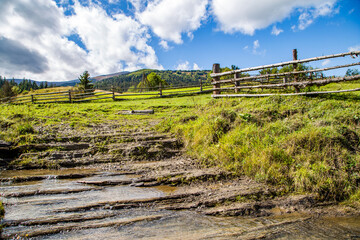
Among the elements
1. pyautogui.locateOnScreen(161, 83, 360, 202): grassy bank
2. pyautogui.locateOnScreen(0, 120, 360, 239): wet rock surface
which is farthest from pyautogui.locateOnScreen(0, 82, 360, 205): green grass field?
pyautogui.locateOnScreen(0, 120, 360, 239): wet rock surface

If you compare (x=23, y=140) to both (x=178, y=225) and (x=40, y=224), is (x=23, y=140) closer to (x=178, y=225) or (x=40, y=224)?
(x=40, y=224)

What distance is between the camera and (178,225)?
10.6ft

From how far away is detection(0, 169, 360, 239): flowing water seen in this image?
118 inches

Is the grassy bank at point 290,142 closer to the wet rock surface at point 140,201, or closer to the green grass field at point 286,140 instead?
the green grass field at point 286,140

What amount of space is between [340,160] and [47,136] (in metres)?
8.79

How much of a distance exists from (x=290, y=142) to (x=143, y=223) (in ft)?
12.9

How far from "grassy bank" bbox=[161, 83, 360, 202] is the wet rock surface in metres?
0.38

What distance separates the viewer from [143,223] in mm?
3275

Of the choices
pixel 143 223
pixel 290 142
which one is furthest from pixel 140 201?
pixel 290 142

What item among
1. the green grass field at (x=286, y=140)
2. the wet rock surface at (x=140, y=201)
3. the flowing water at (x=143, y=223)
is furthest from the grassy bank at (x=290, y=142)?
the flowing water at (x=143, y=223)

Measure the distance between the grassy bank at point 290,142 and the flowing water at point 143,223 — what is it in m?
0.92

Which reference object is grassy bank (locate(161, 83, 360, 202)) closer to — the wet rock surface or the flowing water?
the wet rock surface

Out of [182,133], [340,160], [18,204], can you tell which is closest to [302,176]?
[340,160]

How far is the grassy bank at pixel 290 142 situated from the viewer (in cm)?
416
